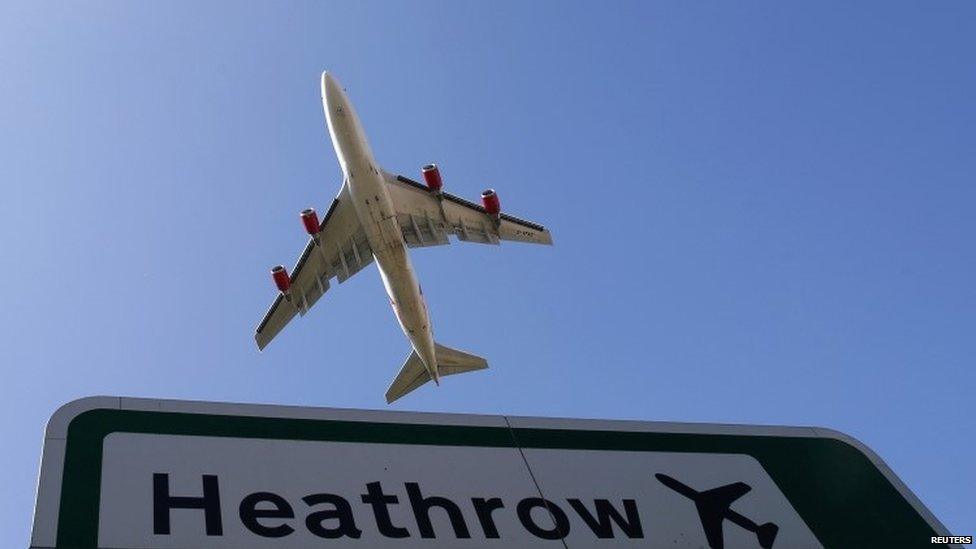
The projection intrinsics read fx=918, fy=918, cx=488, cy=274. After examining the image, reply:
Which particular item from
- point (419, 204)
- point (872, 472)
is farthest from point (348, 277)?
point (872, 472)

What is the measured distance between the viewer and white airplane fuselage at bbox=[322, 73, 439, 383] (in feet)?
108

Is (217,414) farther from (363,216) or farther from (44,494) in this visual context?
(363,216)

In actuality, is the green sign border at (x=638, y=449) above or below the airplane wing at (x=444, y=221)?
below

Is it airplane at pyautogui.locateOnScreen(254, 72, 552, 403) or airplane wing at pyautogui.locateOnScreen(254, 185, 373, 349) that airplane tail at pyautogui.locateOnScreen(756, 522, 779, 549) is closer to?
airplane at pyautogui.locateOnScreen(254, 72, 552, 403)

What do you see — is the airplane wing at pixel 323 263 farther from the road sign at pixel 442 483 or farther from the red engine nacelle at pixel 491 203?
the road sign at pixel 442 483

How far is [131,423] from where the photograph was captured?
13.6 feet

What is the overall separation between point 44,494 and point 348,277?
35.4m

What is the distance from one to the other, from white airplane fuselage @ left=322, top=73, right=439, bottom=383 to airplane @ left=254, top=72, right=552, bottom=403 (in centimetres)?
4

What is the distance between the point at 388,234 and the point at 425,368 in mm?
7410

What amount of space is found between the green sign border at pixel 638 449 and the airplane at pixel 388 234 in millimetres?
28654

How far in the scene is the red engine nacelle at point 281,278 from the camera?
124 feet

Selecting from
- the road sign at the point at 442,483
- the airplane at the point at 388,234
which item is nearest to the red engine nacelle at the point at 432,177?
the airplane at the point at 388,234

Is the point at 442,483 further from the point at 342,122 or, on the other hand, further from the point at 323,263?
the point at 323,263

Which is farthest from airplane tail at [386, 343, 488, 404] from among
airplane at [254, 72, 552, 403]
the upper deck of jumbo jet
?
the upper deck of jumbo jet
